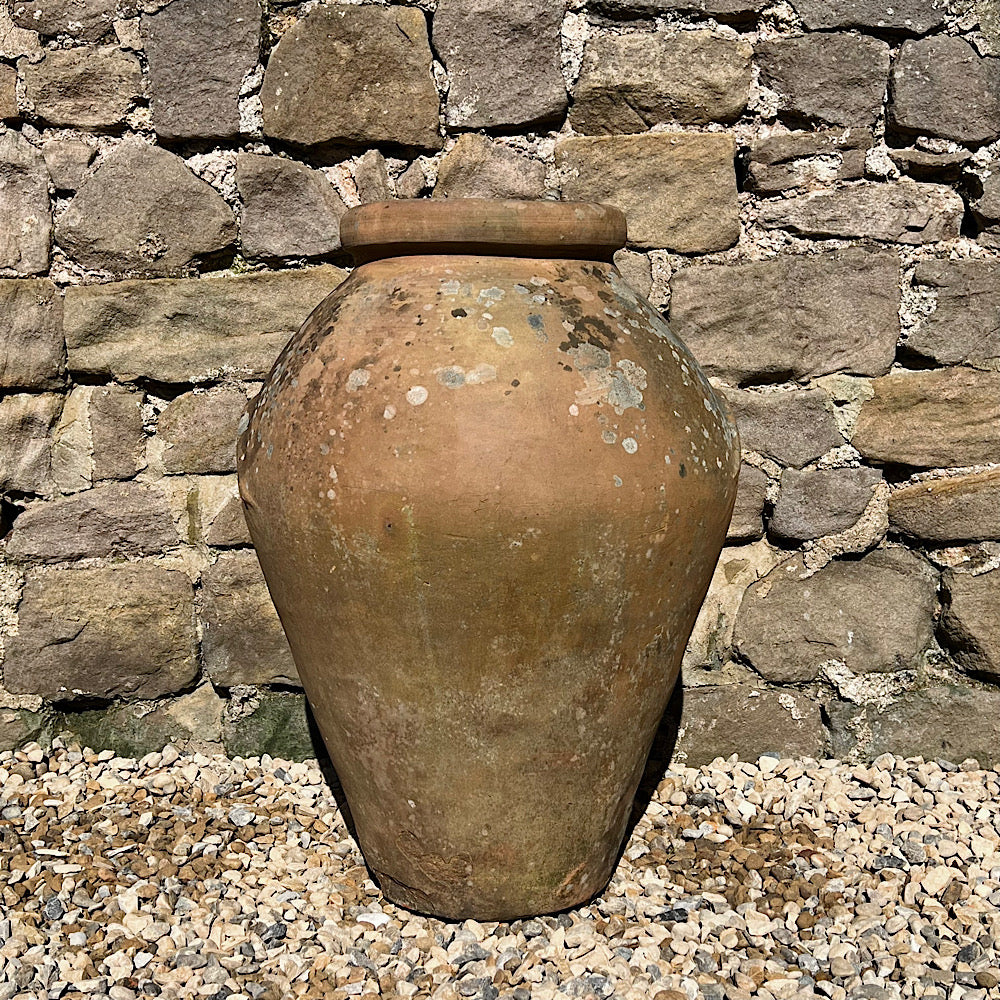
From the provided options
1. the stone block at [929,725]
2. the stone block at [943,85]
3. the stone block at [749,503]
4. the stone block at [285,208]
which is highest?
the stone block at [943,85]

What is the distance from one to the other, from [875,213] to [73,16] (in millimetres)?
1687

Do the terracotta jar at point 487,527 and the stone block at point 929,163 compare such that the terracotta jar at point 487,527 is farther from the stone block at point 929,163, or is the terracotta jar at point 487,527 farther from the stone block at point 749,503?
the stone block at point 929,163

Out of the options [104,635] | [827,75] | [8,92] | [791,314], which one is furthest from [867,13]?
[104,635]

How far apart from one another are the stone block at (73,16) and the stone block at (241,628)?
111 centimetres

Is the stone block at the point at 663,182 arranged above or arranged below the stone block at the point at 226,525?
above

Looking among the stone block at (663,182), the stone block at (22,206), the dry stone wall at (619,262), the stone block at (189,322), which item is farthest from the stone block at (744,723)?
the stone block at (22,206)

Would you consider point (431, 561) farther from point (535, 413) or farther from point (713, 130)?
point (713, 130)

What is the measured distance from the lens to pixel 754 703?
2.30 m

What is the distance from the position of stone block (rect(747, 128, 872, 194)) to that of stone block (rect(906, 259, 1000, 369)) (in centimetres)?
26

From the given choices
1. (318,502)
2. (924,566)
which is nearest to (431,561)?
(318,502)

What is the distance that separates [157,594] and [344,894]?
0.82 meters

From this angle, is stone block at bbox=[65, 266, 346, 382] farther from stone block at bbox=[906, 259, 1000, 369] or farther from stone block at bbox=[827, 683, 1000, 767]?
stone block at bbox=[827, 683, 1000, 767]

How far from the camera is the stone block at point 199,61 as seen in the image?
81.7 inches

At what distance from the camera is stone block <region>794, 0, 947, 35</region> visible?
206cm
